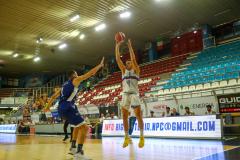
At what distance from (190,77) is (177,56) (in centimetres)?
555

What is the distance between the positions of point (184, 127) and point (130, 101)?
4.41 metres

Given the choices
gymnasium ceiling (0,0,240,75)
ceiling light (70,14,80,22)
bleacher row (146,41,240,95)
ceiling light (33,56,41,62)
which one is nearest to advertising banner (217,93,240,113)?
bleacher row (146,41,240,95)

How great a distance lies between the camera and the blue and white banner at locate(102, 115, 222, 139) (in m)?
8.60

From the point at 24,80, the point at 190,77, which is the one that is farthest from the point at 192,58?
the point at 24,80

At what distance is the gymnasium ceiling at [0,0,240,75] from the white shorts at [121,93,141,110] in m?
10.6

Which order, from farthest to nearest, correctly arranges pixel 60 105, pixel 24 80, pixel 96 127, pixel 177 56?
pixel 24 80 < pixel 177 56 < pixel 96 127 < pixel 60 105

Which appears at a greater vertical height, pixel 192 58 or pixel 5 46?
pixel 5 46

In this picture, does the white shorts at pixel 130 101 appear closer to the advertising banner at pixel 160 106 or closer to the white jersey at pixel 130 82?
the white jersey at pixel 130 82

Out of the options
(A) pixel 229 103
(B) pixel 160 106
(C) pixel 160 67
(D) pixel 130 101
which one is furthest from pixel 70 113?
(C) pixel 160 67

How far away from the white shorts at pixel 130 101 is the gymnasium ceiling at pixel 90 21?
10628 mm

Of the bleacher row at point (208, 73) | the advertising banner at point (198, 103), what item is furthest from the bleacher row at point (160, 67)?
the advertising banner at point (198, 103)

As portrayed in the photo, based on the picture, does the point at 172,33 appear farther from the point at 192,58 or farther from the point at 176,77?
the point at 176,77

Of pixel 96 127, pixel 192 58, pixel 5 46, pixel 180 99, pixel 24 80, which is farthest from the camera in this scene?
pixel 24 80

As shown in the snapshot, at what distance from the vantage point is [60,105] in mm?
5719
